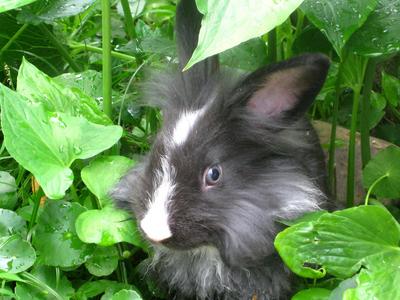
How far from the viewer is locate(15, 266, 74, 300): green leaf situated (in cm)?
164

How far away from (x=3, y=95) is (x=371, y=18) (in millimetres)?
947

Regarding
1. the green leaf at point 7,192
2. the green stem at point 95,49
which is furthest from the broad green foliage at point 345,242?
the green stem at point 95,49

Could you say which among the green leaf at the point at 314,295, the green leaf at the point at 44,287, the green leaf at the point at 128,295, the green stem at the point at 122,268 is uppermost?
the green leaf at the point at 128,295

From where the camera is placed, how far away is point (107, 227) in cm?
167

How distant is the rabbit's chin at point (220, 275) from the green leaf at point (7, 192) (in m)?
0.47

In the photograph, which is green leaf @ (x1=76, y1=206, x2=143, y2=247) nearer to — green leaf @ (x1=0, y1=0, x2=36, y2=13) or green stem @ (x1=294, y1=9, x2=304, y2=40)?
green leaf @ (x1=0, y1=0, x2=36, y2=13)

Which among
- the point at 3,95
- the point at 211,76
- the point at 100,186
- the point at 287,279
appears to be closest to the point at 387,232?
the point at 287,279

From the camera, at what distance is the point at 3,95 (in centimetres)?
155

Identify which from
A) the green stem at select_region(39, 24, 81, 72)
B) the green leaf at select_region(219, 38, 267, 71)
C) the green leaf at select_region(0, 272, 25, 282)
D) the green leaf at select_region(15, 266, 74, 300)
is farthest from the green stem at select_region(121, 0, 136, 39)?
the green leaf at select_region(0, 272, 25, 282)

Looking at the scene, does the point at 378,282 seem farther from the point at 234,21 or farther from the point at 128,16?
the point at 128,16

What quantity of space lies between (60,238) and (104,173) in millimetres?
202

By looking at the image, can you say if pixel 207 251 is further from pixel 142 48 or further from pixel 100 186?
pixel 142 48

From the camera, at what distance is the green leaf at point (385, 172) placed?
2049 mm

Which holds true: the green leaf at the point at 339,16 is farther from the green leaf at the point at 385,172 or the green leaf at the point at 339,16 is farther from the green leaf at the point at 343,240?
the green leaf at the point at 385,172
